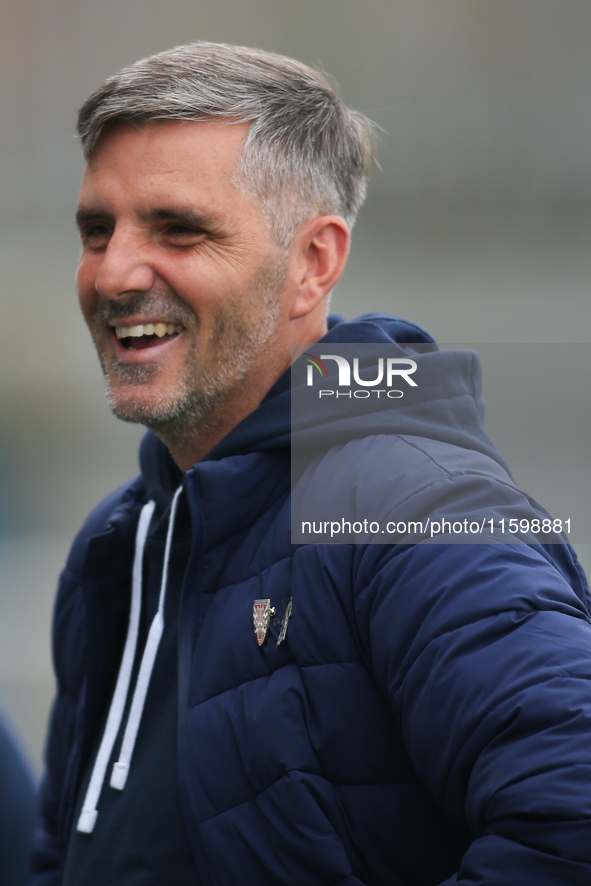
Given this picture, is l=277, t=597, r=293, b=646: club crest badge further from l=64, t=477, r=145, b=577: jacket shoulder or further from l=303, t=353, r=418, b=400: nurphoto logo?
l=64, t=477, r=145, b=577: jacket shoulder

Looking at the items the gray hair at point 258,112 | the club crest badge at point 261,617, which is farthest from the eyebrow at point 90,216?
the club crest badge at point 261,617

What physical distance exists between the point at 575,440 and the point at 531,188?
1.66m

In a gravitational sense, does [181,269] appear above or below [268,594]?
above

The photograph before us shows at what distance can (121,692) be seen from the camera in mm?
Result: 1492

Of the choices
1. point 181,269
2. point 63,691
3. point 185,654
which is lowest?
point 63,691

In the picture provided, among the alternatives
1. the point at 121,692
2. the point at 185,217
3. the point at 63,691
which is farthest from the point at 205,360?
the point at 63,691

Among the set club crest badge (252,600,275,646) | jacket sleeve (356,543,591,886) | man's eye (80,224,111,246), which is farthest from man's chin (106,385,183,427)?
jacket sleeve (356,543,591,886)

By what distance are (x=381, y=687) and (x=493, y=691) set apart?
19cm

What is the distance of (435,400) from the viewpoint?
1336 millimetres

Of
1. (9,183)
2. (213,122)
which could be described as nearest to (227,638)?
(213,122)

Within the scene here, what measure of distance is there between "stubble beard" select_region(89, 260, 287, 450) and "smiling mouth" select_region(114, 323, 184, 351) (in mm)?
22

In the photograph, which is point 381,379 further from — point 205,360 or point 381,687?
point 381,687

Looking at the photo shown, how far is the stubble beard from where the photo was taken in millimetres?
1529

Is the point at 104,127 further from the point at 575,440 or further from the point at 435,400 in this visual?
the point at 575,440
